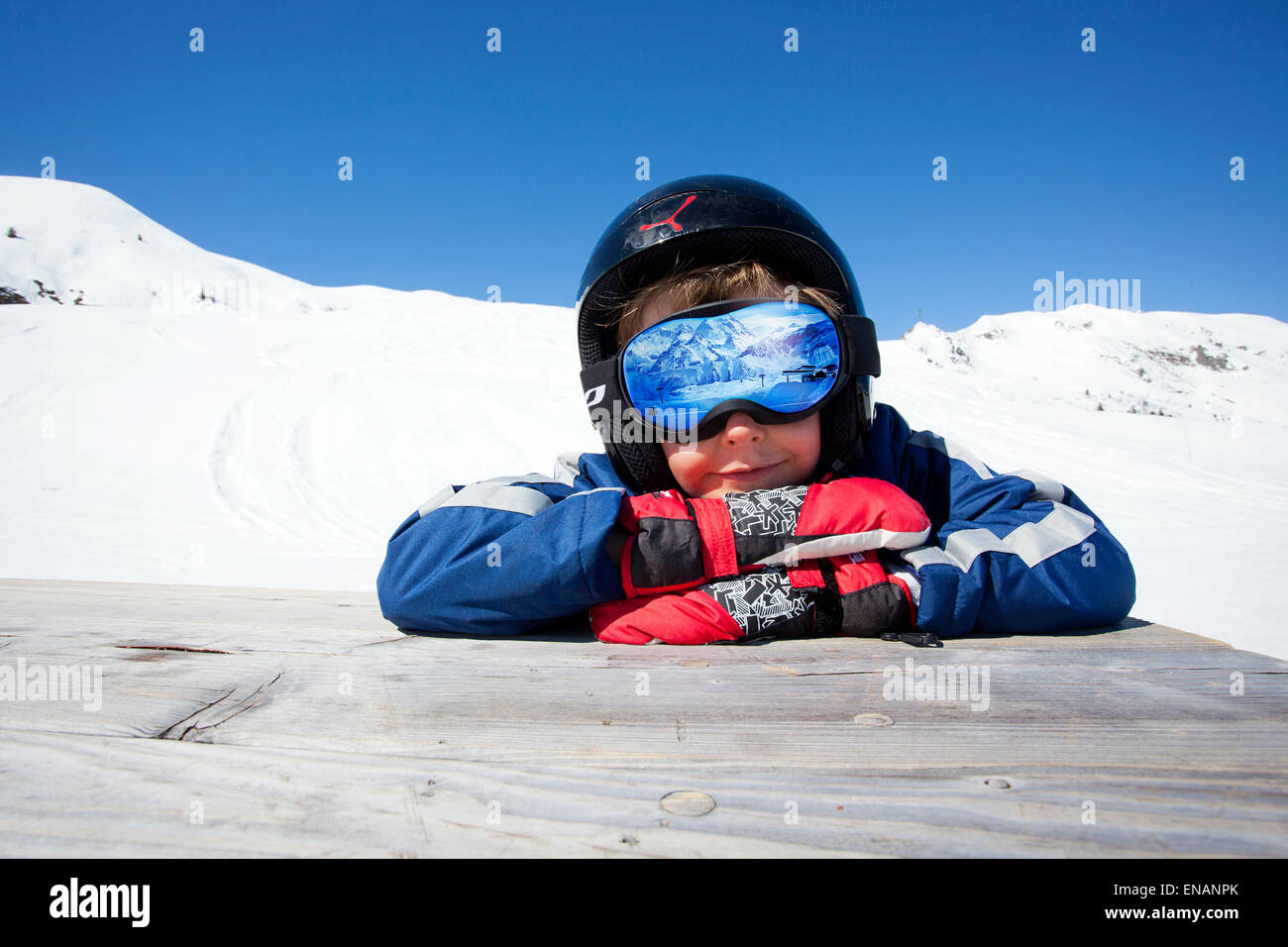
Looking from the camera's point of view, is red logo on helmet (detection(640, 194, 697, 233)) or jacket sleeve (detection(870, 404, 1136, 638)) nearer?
jacket sleeve (detection(870, 404, 1136, 638))

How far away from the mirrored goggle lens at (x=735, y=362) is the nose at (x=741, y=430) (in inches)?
2.1

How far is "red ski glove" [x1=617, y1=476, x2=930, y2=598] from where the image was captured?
159cm

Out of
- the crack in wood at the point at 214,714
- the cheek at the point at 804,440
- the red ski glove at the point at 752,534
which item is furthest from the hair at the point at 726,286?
the crack in wood at the point at 214,714

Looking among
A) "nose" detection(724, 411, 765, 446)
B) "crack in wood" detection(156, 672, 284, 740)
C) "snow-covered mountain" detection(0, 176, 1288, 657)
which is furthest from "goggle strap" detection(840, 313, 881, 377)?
"snow-covered mountain" detection(0, 176, 1288, 657)

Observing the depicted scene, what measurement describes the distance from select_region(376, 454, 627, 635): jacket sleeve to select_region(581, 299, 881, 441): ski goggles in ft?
1.13

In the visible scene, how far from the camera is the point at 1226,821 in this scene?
0.69 metres

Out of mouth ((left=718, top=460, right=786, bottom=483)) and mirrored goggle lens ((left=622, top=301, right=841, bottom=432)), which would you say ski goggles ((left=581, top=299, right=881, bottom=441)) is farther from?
mouth ((left=718, top=460, right=786, bottom=483))

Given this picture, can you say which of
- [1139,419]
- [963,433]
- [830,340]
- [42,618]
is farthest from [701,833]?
[1139,419]

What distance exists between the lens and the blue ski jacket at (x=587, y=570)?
59.9 inches

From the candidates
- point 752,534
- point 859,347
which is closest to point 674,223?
point 859,347

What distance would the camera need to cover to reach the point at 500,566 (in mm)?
1529

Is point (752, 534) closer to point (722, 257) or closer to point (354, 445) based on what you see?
point (722, 257)

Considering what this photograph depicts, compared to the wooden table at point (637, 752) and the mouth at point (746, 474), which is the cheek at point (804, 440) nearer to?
the mouth at point (746, 474)

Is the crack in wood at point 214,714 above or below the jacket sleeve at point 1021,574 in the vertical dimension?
below
